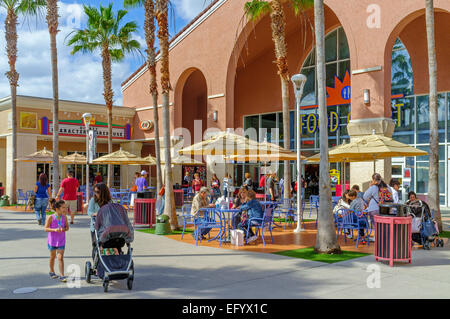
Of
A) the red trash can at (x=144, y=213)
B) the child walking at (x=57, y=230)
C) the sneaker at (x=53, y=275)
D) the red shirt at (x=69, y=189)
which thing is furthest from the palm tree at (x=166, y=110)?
the sneaker at (x=53, y=275)

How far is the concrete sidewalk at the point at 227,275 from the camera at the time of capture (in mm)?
6027

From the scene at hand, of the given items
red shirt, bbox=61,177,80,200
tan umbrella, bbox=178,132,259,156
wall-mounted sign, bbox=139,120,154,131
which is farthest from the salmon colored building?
red shirt, bbox=61,177,80,200

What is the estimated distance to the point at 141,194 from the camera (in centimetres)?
1330

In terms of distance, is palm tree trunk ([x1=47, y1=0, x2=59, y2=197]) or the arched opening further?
the arched opening

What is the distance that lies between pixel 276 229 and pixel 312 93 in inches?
547

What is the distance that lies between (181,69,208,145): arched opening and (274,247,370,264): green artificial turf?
20902mm

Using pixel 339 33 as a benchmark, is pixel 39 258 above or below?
below

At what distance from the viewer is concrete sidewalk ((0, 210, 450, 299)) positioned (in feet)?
19.8

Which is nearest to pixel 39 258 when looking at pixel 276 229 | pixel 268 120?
pixel 276 229

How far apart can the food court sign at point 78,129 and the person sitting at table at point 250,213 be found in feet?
49.9

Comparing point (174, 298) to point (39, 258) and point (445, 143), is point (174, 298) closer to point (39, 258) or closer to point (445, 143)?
point (39, 258)

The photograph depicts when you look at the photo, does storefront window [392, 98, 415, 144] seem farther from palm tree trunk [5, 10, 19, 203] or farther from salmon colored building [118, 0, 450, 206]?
palm tree trunk [5, 10, 19, 203]

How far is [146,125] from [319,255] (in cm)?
2161

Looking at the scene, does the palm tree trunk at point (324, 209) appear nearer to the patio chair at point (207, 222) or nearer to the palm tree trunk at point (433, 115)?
the patio chair at point (207, 222)
